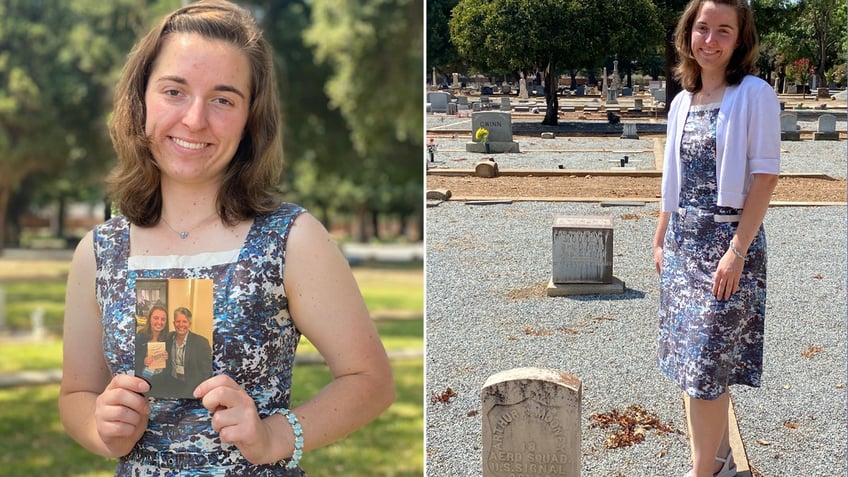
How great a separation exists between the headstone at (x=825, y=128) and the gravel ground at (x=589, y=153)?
2cm

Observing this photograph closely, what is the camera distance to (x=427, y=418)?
143 inches

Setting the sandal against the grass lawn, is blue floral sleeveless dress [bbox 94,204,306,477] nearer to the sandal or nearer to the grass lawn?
the sandal

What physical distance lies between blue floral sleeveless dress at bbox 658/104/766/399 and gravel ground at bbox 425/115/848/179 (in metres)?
0.51

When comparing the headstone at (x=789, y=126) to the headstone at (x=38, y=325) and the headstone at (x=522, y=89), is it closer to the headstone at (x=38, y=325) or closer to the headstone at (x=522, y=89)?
the headstone at (x=522, y=89)

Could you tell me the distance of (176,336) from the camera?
4.72 ft

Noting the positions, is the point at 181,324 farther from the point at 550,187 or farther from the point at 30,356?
the point at 30,356

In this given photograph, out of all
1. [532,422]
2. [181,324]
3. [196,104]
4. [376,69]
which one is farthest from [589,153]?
[376,69]

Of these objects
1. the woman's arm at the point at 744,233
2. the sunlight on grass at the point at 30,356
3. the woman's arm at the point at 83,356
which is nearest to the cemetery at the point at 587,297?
the woman's arm at the point at 744,233

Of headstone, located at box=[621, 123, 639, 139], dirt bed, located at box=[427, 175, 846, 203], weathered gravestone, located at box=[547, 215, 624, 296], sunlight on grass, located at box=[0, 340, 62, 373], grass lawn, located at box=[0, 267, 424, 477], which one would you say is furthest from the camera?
sunlight on grass, located at box=[0, 340, 62, 373]

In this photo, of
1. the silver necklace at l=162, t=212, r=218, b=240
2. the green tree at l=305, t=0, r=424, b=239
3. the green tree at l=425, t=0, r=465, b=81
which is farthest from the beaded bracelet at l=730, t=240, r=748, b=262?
the green tree at l=305, t=0, r=424, b=239

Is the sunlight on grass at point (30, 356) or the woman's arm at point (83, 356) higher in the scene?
the woman's arm at point (83, 356)

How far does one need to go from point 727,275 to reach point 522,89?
1.10 m

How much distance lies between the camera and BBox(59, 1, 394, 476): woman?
4.85 feet

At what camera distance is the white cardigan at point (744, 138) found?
2.46m
